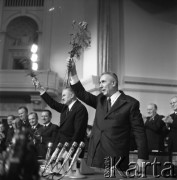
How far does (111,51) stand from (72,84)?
6.48 meters

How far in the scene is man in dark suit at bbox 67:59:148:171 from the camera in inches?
88.9

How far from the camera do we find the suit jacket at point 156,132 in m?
4.86

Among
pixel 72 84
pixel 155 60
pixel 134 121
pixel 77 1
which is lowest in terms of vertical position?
pixel 134 121

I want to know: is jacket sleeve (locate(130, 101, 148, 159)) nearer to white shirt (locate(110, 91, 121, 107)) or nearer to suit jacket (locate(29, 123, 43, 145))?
white shirt (locate(110, 91, 121, 107))

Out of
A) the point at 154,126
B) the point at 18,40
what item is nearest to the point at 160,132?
the point at 154,126

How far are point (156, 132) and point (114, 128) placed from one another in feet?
9.23

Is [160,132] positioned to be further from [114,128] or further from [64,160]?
[64,160]

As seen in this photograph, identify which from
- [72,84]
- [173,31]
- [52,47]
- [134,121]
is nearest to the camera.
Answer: [134,121]

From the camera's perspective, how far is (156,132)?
16.2ft

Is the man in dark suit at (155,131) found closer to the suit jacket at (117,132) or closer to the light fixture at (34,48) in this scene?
the suit jacket at (117,132)

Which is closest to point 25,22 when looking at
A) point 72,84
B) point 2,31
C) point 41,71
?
point 2,31

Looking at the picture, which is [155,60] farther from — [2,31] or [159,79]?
[2,31]

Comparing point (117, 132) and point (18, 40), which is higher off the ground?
point (18, 40)

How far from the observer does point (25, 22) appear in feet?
38.8
